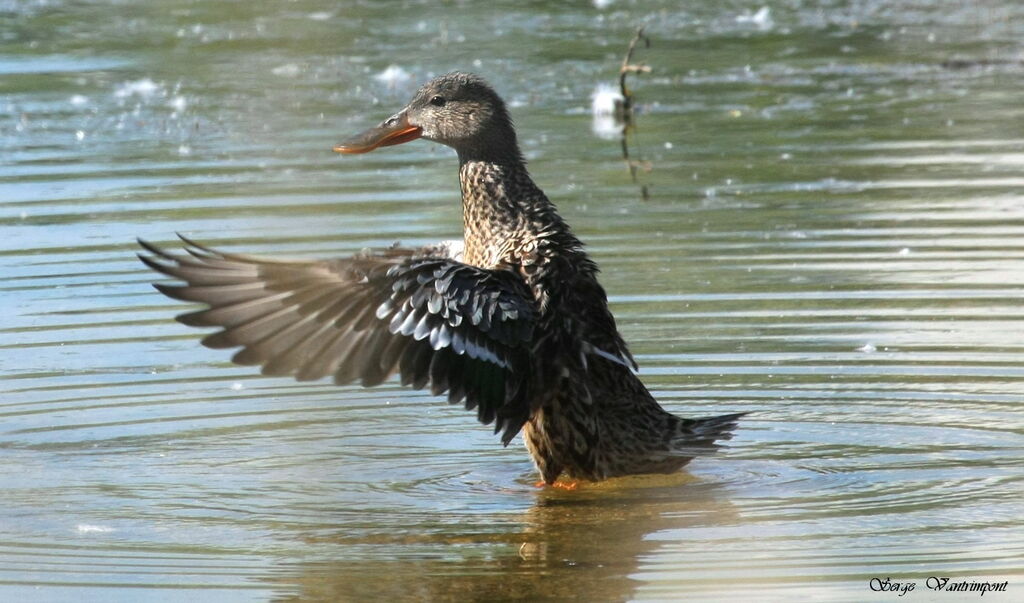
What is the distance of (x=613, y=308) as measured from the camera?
8.36 metres

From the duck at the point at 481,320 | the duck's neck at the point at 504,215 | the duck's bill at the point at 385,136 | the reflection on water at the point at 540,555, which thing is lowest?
the reflection on water at the point at 540,555

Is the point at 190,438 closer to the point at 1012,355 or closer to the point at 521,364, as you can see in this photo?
the point at 521,364

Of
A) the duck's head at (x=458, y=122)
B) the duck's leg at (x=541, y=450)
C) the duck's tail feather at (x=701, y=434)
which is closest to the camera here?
the duck's tail feather at (x=701, y=434)

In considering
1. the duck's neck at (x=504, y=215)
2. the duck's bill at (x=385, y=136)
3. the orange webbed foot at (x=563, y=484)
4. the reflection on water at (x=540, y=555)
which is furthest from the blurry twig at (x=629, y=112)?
the reflection on water at (x=540, y=555)

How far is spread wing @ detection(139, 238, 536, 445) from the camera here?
575 cm

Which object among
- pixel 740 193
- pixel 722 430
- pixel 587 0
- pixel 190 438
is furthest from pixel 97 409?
pixel 587 0

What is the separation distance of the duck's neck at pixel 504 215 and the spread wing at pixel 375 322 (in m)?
0.46

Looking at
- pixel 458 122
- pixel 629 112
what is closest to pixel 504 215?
pixel 458 122

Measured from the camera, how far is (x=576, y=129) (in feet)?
41.5

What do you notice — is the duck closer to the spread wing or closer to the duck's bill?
the spread wing

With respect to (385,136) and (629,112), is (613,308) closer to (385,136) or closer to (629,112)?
(385,136)

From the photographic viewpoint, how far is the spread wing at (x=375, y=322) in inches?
227

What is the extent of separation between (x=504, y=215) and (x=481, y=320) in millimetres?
777

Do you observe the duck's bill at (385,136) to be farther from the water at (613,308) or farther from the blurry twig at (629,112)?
the blurry twig at (629,112)
